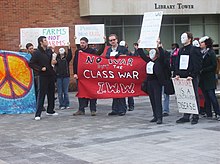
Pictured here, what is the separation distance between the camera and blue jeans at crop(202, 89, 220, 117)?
1060cm

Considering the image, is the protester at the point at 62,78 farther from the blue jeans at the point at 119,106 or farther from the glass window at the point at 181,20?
the glass window at the point at 181,20

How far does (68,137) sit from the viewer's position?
30.3 feet

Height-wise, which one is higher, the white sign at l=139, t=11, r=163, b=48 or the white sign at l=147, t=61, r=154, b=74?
the white sign at l=139, t=11, r=163, b=48

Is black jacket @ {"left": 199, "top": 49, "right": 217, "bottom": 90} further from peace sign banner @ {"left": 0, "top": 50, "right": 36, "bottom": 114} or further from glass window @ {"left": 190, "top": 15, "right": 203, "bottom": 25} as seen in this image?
glass window @ {"left": 190, "top": 15, "right": 203, "bottom": 25}

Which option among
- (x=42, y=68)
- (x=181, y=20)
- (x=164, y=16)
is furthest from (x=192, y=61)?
(x=181, y=20)

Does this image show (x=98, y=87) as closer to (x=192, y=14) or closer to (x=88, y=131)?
(x=88, y=131)

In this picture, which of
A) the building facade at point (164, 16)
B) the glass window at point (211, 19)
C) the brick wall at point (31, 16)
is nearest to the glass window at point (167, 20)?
the building facade at point (164, 16)

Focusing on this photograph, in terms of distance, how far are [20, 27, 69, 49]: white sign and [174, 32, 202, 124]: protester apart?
16.7 feet

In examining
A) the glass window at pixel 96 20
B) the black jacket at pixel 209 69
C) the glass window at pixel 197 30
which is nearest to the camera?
the black jacket at pixel 209 69

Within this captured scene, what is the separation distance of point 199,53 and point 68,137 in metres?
3.10

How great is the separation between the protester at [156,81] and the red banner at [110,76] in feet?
4.05

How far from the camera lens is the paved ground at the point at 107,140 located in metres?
7.33

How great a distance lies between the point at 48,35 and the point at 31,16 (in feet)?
15.5

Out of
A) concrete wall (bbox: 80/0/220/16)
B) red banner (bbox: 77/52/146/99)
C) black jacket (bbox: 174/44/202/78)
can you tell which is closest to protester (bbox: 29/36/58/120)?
red banner (bbox: 77/52/146/99)
